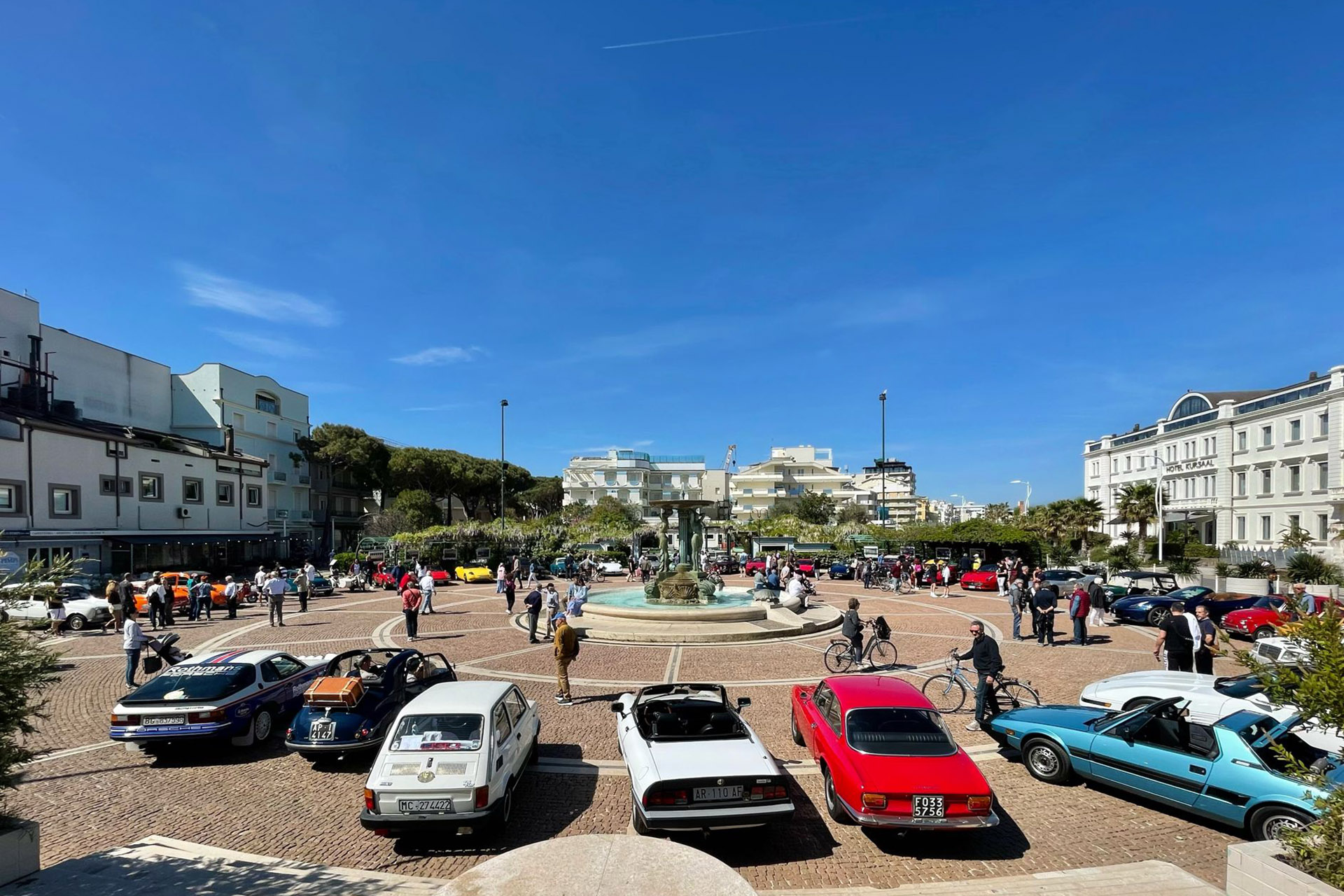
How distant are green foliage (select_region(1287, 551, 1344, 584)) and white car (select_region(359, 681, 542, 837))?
3090 cm

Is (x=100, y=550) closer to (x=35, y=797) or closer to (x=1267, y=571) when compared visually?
(x=35, y=797)

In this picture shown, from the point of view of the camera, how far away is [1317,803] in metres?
4.48

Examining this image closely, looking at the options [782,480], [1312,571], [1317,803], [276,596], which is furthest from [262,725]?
[782,480]

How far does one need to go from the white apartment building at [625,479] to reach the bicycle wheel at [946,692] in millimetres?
77229

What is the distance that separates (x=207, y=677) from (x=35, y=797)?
A: 6.84 ft

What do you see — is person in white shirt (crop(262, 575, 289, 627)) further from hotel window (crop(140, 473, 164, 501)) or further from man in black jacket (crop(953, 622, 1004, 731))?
hotel window (crop(140, 473, 164, 501))

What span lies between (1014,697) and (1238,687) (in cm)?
318

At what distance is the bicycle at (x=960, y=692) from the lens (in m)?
11.3

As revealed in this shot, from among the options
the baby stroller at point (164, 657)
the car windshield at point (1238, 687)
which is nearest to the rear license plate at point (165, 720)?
the baby stroller at point (164, 657)

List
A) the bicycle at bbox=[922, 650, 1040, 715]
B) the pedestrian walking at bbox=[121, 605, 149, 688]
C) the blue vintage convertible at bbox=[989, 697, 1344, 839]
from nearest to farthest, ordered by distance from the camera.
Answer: the blue vintage convertible at bbox=[989, 697, 1344, 839] < the bicycle at bbox=[922, 650, 1040, 715] < the pedestrian walking at bbox=[121, 605, 149, 688]

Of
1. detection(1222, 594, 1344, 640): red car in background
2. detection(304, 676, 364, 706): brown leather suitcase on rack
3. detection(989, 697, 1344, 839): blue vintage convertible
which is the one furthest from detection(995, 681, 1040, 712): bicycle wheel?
detection(1222, 594, 1344, 640): red car in background

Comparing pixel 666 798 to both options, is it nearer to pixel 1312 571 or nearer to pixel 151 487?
pixel 1312 571

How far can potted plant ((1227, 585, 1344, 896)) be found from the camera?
451 cm

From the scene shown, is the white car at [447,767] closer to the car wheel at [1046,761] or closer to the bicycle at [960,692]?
the car wheel at [1046,761]
